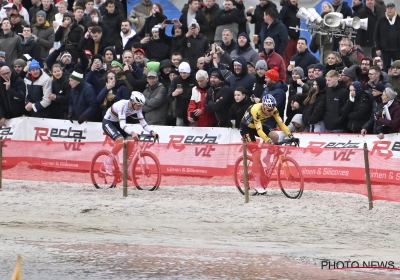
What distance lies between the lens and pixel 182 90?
2019cm

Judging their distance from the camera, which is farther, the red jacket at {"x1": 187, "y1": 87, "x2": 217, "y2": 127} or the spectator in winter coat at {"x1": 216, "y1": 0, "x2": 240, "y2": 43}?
the spectator in winter coat at {"x1": 216, "y1": 0, "x2": 240, "y2": 43}

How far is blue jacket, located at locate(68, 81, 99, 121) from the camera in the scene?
20969 millimetres

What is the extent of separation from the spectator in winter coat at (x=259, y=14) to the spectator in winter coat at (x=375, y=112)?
479cm

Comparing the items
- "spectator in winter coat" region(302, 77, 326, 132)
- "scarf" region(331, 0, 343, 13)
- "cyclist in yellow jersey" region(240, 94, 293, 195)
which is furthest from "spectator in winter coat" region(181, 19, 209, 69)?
"cyclist in yellow jersey" region(240, 94, 293, 195)

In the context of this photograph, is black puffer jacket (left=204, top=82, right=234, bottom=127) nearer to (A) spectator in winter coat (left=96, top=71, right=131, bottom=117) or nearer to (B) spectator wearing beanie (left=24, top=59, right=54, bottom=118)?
(A) spectator in winter coat (left=96, top=71, right=131, bottom=117)

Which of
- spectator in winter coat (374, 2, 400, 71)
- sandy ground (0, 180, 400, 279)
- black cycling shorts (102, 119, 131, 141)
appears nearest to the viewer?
sandy ground (0, 180, 400, 279)

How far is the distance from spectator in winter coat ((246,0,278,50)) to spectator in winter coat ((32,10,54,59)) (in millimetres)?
4756

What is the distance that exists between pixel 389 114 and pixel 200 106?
404 centimetres

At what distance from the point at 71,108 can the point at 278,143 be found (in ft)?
18.0

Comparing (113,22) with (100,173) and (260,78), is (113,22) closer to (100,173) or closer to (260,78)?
(260,78)

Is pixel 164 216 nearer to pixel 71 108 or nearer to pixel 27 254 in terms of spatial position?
pixel 27 254

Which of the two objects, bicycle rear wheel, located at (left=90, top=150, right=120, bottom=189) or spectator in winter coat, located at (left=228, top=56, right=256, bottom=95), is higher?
spectator in winter coat, located at (left=228, top=56, right=256, bottom=95)

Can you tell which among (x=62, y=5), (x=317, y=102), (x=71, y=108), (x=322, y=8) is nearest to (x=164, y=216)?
(x=317, y=102)

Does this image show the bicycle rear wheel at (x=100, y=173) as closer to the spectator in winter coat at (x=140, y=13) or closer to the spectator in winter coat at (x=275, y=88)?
the spectator in winter coat at (x=275, y=88)
